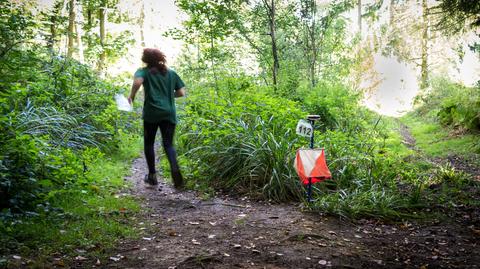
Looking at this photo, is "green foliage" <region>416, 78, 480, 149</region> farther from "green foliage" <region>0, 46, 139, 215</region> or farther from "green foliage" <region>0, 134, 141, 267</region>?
"green foliage" <region>0, 46, 139, 215</region>

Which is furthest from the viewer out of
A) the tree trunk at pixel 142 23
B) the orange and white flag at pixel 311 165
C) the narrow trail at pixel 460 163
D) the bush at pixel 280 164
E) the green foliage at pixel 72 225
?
the tree trunk at pixel 142 23

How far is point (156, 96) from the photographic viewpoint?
5.46 metres

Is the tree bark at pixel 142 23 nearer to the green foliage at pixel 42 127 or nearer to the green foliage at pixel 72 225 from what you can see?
the green foliage at pixel 42 127

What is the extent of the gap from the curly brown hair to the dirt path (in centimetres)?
180

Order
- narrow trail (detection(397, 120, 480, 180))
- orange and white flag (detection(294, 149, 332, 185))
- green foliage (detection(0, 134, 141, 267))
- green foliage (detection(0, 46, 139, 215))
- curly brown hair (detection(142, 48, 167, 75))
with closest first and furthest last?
green foliage (detection(0, 134, 141, 267)) < green foliage (detection(0, 46, 139, 215)) < orange and white flag (detection(294, 149, 332, 185)) < curly brown hair (detection(142, 48, 167, 75)) < narrow trail (detection(397, 120, 480, 180))

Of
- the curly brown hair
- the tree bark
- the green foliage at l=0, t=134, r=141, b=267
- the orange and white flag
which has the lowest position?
the green foliage at l=0, t=134, r=141, b=267

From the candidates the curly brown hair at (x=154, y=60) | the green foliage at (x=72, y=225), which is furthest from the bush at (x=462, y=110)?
the green foliage at (x=72, y=225)

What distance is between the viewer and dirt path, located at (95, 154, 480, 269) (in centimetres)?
330

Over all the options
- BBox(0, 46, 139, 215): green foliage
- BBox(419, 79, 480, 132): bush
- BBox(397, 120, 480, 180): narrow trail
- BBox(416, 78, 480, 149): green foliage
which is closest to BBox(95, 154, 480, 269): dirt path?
BBox(0, 46, 139, 215): green foliage

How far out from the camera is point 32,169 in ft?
13.8

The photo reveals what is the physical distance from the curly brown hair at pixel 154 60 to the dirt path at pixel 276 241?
180 cm

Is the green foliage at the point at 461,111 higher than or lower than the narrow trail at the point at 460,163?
higher

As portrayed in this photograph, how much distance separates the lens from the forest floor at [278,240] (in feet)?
10.8

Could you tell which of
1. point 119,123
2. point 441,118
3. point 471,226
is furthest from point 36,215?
point 441,118
